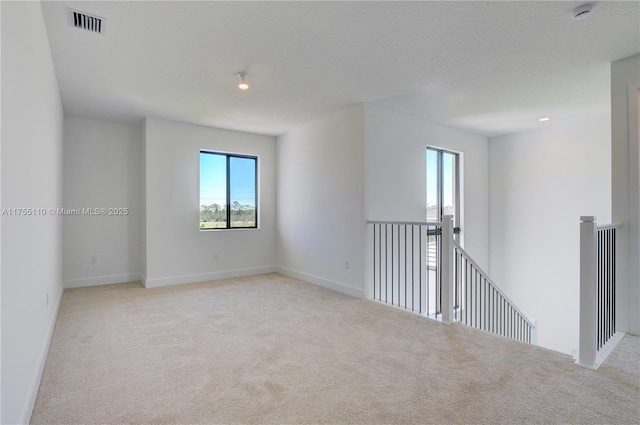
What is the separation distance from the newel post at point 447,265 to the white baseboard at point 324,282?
116 centimetres

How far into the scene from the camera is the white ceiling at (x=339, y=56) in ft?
7.60

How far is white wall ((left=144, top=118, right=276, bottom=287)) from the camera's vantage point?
16.1ft

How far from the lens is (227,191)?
5.74m

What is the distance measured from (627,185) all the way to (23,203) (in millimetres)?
4656

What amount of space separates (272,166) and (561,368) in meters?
5.06

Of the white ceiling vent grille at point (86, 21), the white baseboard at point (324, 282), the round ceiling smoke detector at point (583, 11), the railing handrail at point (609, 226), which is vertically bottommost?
the white baseboard at point (324, 282)

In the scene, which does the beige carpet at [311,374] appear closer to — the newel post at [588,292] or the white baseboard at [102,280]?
the newel post at [588,292]

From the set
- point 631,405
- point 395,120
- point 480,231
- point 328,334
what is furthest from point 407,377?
point 480,231

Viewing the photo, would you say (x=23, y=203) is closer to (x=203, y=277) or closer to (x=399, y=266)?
(x=203, y=277)

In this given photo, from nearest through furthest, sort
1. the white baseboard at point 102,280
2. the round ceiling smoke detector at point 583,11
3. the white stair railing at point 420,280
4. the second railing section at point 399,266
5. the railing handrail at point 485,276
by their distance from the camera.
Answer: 1. the round ceiling smoke detector at point 583,11
2. the railing handrail at point 485,276
3. the white stair railing at point 420,280
4. the second railing section at point 399,266
5. the white baseboard at point 102,280

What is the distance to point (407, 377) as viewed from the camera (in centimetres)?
223

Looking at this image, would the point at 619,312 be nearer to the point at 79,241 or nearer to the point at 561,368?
the point at 561,368

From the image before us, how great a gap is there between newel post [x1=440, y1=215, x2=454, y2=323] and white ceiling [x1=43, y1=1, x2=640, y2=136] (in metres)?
1.57

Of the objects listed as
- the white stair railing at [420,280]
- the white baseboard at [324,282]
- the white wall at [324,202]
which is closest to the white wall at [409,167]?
the white wall at [324,202]
